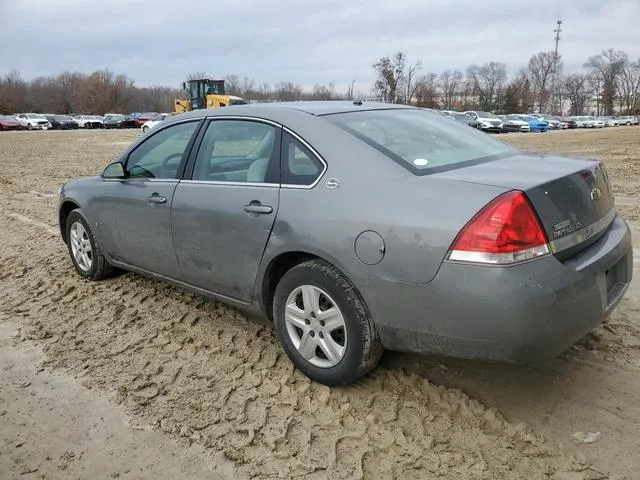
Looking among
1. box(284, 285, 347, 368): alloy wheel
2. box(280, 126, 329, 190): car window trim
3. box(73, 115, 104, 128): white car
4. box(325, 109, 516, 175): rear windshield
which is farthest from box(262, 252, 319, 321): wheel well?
box(73, 115, 104, 128): white car

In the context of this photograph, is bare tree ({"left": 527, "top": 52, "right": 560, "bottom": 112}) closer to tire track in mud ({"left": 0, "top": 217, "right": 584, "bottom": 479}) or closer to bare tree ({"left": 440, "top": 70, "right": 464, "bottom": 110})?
bare tree ({"left": 440, "top": 70, "right": 464, "bottom": 110})

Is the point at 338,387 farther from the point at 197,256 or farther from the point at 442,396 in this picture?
the point at 197,256

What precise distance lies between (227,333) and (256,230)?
0.99 metres

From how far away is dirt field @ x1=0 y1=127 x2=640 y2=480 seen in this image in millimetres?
2531

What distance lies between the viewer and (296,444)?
8.75 feet

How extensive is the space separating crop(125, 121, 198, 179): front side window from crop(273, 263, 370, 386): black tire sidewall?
53.4 inches

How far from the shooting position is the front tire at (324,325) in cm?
288

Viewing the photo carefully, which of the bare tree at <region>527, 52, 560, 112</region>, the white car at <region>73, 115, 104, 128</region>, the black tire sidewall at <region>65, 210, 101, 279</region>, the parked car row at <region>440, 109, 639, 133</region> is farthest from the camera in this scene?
the bare tree at <region>527, 52, 560, 112</region>

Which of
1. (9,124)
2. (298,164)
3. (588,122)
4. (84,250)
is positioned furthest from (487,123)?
(9,124)

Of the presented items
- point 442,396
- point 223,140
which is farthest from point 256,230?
point 442,396

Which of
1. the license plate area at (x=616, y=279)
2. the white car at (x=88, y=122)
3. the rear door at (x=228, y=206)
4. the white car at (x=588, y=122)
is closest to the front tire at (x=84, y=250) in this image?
the rear door at (x=228, y=206)

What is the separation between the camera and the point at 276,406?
Answer: 2.98 metres

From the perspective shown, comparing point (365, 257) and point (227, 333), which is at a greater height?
point (365, 257)

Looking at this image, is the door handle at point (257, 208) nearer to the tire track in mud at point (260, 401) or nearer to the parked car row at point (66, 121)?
the tire track in mud at point (260, 401)
